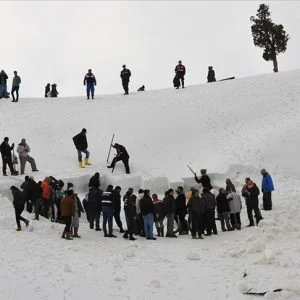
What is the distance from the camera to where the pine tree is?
45.3 meters

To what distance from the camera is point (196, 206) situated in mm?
16484

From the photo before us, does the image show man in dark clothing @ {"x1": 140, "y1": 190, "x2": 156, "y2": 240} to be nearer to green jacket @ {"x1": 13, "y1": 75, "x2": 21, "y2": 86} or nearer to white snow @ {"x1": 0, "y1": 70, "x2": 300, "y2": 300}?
white snow @ {"x1": 0, "y1": 70, "x2": 300, "y2": 300}

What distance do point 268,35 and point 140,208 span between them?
33771 millimetres

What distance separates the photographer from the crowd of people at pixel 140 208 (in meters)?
15.9

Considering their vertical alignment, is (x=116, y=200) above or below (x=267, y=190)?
above

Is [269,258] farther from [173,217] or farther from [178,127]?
[178,127]

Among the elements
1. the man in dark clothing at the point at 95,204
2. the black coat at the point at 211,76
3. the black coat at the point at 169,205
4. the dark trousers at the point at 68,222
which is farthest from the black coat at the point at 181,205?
the black coat at the point at 211,76

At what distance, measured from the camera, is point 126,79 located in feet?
112

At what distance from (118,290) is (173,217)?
6.28 m

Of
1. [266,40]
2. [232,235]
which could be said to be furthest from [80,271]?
[266,40]

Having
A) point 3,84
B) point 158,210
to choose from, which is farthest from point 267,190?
point 3,84

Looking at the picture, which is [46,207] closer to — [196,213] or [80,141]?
[196,213]

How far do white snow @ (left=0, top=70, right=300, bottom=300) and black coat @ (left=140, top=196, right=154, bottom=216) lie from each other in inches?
40.0

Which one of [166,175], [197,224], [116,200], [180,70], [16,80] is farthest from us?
[180,70]
